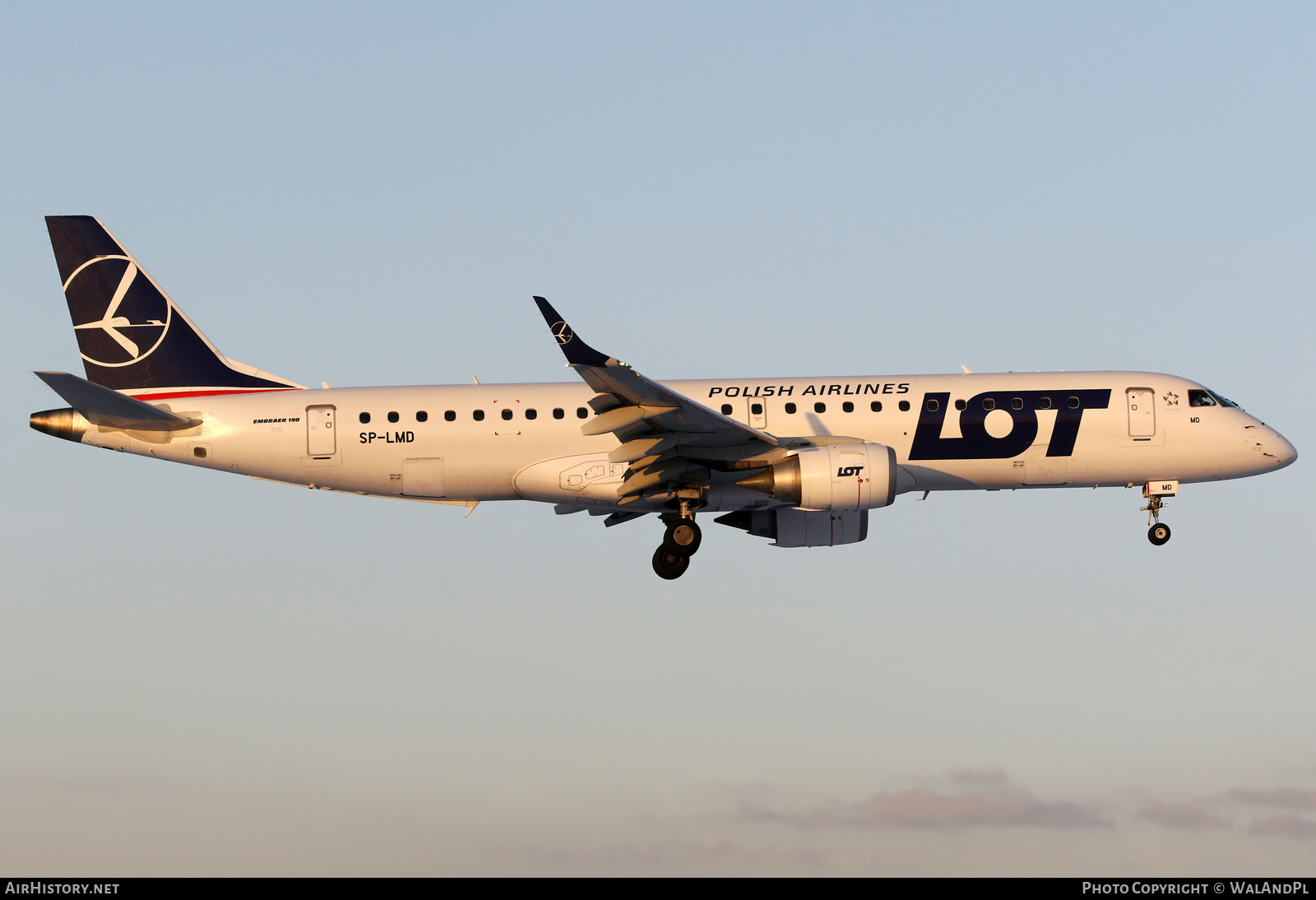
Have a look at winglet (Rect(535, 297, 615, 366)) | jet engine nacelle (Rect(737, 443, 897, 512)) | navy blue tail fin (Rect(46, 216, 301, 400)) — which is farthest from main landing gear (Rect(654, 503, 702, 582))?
navy blue tail fin (Rect(46, 216, 301, 400))

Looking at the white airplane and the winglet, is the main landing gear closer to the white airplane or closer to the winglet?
the white airplane

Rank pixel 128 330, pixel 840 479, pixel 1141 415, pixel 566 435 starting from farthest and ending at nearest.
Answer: pixel 128 330, pixel 1141 415, pixel 566 435, pixel 840 479

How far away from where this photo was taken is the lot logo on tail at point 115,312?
35906 millimetres

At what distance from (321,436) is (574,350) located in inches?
324

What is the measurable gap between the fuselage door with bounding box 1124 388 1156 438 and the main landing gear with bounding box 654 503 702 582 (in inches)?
432

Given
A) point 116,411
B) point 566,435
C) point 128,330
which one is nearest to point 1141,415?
point 566,435

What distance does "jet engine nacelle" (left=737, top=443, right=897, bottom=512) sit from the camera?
1265 inches

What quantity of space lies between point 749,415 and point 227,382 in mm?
13069

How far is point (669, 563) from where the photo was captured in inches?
1361

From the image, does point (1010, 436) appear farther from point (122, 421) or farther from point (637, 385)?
point (122, 421)

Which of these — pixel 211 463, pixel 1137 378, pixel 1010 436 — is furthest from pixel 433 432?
pixel 1137 378

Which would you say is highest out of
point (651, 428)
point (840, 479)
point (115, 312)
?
point (115, 312)

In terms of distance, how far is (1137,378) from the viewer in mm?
35844

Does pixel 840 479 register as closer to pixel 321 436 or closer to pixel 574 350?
pixel 574 350
